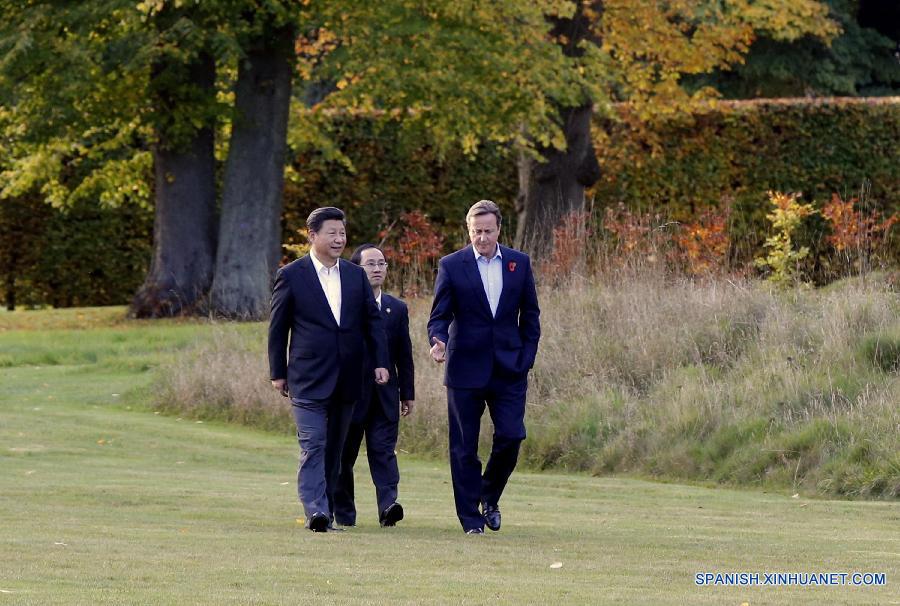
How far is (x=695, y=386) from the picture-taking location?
610 inches

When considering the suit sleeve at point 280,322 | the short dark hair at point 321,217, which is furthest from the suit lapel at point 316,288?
the short dark hair at point 321,217

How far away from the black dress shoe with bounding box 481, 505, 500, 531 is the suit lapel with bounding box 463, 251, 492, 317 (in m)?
1.16

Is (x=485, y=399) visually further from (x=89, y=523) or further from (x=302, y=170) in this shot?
(x=302, y=170)

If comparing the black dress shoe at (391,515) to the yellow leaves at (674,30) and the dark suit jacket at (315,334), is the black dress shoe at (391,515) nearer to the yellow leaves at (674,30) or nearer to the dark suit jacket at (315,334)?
the dark suit jacket at (315,334)

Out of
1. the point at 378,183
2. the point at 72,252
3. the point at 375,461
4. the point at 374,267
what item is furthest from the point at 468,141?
the point at 375,461

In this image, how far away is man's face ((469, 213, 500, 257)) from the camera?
32.7 ft

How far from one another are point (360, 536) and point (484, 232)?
1877mm

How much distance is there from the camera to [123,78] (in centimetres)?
2536

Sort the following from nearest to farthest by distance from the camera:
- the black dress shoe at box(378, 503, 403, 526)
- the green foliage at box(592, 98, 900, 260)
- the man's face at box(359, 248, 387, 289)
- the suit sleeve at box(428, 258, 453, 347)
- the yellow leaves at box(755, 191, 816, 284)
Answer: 1. the suit sleeve at box(428, 258, 453, 347)
2. the black dress shoe at box(378, 503, 403, 526)
3. the man's face at box(359, 248, 387, 289)
4. the yellow leaves at box(755, 191, 816, 284)
5. the green foliage at box(592, 98, 900, 260)

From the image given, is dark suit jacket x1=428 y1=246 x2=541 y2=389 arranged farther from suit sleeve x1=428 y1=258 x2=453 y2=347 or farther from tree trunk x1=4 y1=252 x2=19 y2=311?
tree trunk x1=4 y1=252 x2=19 y2=311

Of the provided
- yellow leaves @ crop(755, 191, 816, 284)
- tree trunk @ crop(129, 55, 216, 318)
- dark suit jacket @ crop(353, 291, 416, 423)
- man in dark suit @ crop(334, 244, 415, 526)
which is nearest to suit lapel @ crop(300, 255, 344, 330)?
man in dark suit @ crop(334, 244, 415, 526)

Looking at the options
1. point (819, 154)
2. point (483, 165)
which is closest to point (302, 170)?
point (483, 165)

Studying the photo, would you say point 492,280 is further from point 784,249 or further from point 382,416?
point 784,249

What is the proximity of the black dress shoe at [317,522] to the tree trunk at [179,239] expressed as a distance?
17222 millimetres
